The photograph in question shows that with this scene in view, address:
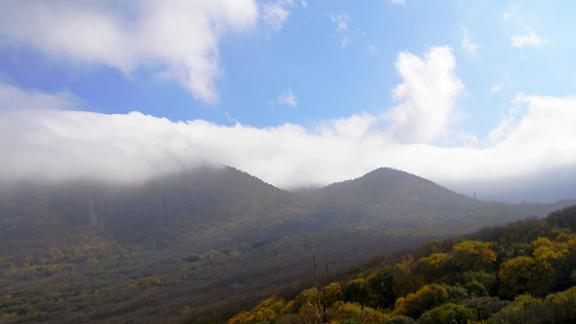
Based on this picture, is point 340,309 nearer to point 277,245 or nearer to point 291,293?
point 291,293

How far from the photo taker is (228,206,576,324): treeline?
25109 millimetres

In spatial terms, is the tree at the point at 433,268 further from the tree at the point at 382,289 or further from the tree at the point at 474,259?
the tree at the point at 382,289

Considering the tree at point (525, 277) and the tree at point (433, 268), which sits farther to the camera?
the tree at point (433, 268)

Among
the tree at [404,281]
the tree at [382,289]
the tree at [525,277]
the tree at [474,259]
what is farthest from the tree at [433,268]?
the tree at [525,277]

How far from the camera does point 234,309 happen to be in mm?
80188

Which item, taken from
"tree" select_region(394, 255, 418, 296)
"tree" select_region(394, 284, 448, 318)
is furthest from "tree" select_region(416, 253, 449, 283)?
"tree" select_region(394, 284, 448, 318)

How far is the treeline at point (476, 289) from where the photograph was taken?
25.1m

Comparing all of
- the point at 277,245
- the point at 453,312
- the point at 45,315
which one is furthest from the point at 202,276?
the point at 453,312

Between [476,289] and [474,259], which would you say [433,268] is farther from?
[476,289]

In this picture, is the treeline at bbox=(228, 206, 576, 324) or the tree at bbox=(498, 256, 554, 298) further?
the tree at bbox=(498, 256, 554, 298)

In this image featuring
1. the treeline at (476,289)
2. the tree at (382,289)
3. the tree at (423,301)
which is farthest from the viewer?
the tree at (382,289)

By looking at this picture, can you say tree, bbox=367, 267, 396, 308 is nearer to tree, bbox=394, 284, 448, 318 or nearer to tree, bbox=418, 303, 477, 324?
tree, bbox=394, 284, 448, 318

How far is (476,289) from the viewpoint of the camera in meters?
36.2

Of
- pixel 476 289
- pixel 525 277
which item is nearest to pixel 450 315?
pixel 476 289
